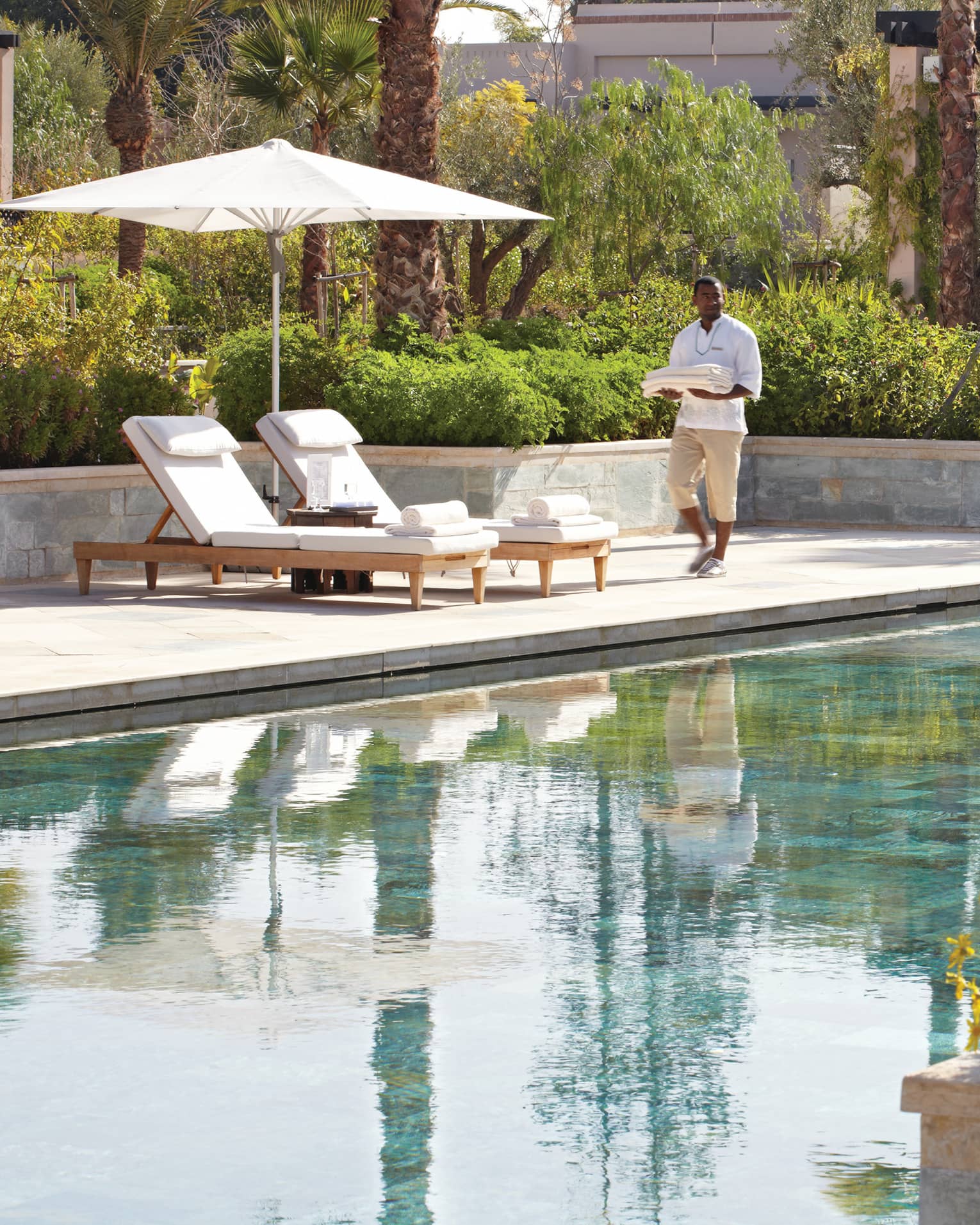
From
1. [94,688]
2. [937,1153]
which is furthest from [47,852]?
[937,1153]

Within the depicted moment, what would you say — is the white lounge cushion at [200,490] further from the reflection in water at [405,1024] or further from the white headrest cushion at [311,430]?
the reflection in water at [405,1024]

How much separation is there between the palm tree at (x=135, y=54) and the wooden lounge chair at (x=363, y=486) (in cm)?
1874

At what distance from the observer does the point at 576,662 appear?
12430 millimetres

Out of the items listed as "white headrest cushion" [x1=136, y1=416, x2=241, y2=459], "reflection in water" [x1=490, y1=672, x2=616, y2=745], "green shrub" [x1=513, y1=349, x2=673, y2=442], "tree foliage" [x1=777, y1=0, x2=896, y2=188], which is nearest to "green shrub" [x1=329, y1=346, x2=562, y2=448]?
"green shrub" [x1=513, y1=349, x2=673, y2=442]

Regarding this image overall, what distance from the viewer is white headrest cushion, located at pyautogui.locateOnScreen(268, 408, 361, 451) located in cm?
1580

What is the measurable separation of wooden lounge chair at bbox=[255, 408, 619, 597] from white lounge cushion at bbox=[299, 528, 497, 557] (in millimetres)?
461

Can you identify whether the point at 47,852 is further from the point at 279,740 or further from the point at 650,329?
the point at 650,329

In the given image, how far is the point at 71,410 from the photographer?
53.5 feet

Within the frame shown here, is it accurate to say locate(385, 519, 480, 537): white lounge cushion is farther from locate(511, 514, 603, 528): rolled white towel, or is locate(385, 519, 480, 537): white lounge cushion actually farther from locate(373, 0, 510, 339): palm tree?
locate(373, 0, 510, 339): palm tree

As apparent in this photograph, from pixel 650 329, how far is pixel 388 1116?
56.4 feet

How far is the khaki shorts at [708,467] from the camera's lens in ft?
51.0

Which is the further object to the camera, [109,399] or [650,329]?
[650,329]

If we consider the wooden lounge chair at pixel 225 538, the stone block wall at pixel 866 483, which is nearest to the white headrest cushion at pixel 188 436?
the wooden lounge chair at pixel 225 538

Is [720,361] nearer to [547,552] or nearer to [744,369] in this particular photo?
[744,369]
